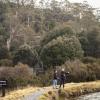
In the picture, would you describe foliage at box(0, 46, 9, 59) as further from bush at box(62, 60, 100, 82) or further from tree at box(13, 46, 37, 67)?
bush at box(62, 60, 100, 82)

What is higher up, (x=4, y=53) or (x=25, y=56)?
(x=25, y=56)

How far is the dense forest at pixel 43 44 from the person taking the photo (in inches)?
1732

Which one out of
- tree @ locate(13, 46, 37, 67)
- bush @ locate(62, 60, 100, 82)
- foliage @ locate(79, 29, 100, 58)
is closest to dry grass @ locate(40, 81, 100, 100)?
bush @ locate(62, 60, 100, 82)

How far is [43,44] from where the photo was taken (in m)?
57.2

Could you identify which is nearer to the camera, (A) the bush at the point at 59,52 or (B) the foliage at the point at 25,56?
(A) the bush at the point at 59,52

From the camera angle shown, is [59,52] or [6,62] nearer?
[59,52]

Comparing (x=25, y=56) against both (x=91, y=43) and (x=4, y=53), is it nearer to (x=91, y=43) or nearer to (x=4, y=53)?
(x=4, y=53)

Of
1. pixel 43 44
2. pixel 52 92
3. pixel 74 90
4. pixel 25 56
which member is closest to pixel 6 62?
pixel 25 56

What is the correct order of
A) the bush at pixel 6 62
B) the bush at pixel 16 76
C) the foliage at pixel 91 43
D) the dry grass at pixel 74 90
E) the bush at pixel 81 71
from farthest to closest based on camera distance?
the foliage at pixel 91 43 < the bush at pixel 6 62 < the bush at pixel 81 71 < the bush at pixel 16 76 < the dry grass at pixel 74 90

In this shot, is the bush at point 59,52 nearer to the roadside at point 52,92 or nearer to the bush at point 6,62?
the bush at point 6,62

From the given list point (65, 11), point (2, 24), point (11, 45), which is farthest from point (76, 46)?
point (65, 11)

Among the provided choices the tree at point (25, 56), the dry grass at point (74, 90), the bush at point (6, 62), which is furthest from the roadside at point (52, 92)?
the bush at point (6, 62)

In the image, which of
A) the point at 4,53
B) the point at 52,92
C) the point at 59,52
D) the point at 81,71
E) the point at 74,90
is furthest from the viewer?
the point at 4,53

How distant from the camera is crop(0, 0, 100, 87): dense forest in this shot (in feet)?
144
